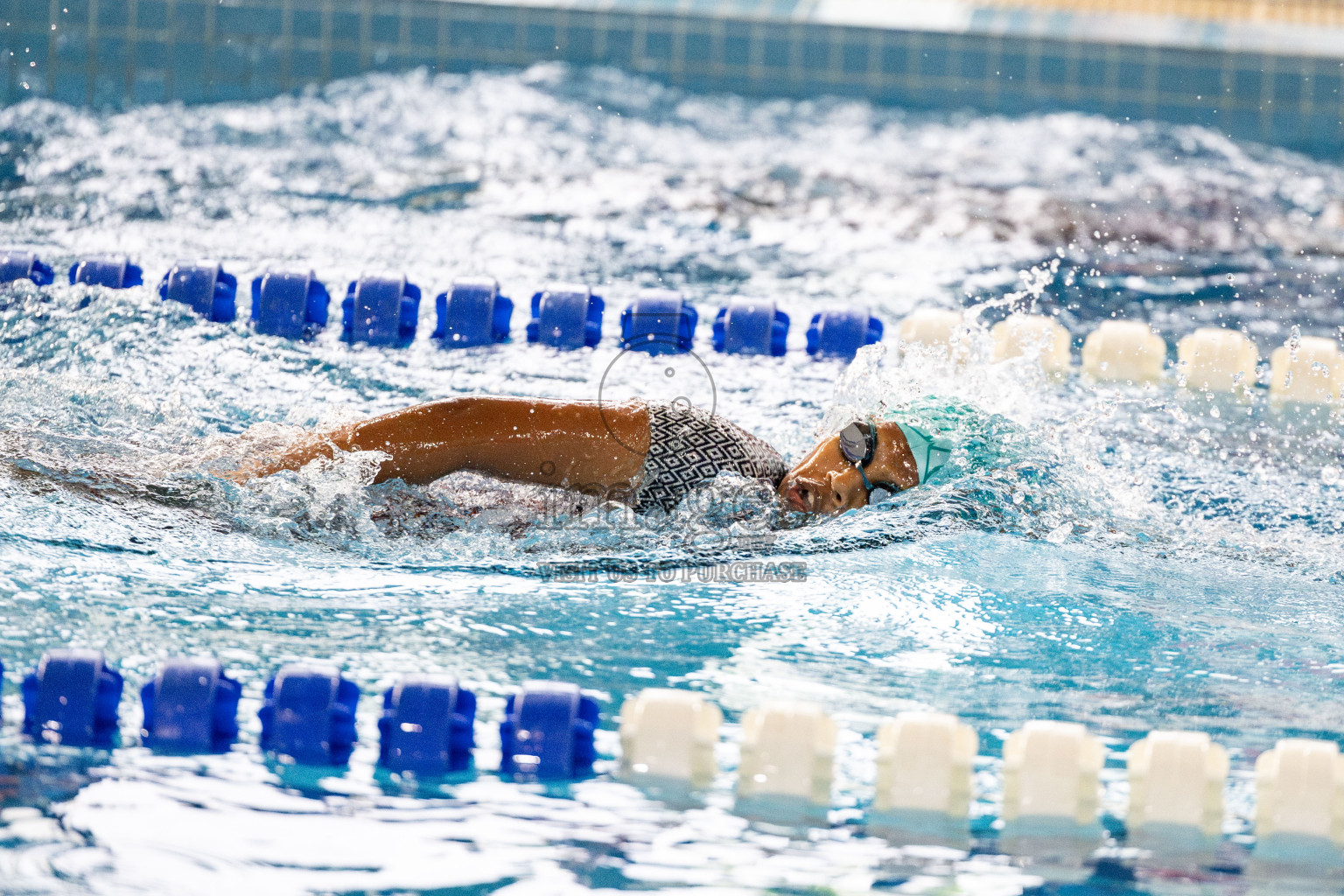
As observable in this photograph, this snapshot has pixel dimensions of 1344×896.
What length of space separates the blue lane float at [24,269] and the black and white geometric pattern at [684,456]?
8.97ft

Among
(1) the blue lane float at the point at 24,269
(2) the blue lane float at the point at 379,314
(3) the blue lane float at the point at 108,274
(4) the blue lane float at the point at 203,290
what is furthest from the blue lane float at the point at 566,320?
(1) the blue lane float at the point at 24,269

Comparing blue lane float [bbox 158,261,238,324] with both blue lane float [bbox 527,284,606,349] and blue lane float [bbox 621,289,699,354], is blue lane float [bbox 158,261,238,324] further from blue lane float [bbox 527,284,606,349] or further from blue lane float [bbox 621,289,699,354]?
blue lane float [bbox 621,289,699,354]

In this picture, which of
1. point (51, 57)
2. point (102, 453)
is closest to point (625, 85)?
point (51, 57)

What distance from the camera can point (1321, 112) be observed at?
7883 mm

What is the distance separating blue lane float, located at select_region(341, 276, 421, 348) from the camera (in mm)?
4707

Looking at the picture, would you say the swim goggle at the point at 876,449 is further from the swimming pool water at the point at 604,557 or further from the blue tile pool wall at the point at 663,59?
the blue tile pool wall at the point at 663,59

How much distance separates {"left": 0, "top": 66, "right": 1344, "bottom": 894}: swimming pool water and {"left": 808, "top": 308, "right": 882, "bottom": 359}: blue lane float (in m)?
0.07

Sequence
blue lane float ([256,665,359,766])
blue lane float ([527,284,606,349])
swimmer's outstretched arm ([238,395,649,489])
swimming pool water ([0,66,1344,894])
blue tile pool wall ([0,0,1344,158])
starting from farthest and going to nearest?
blue tile pool wall ([0,0,1344,158]) < blue lane float ([527,284,606,349]) < swimmer's outstretched arm ([238,395,649,489]) < blue lane float ([256,665,359,766]) < swimming pool water ([0,66,1344,894])

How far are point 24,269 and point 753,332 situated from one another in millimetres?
2496

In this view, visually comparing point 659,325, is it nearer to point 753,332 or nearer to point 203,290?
point 753,332

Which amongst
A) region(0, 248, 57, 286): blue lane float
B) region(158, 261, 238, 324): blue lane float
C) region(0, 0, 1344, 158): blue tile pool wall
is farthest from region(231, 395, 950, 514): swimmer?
region(0, 0, 1344, 158): blue tile pool wall

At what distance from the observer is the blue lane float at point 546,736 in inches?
92.7

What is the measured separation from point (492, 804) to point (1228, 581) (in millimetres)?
1801

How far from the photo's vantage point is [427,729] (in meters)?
2.35
